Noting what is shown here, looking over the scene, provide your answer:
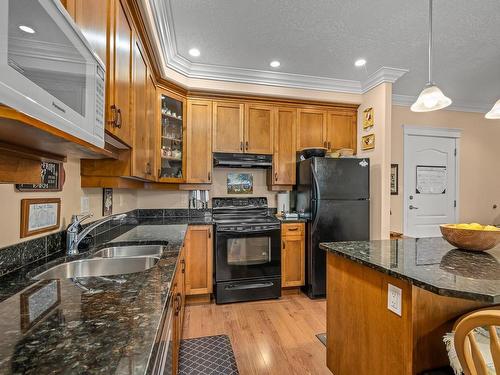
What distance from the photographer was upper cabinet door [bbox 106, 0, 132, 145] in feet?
4.31

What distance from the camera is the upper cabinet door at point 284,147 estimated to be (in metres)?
3.33

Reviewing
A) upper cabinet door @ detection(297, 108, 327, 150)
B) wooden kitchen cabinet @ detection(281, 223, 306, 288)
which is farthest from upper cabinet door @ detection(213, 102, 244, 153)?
wooden kitchen cabinet @ detection(281, 223, 306, 288)

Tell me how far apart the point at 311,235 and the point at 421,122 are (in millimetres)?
2620

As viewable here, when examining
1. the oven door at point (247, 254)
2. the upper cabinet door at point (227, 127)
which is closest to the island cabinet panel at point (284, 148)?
the upper cabinet door at point (227, 127)

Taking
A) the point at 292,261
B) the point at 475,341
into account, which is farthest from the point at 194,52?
the point at 475,341

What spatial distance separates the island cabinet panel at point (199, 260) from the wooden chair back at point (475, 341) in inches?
92.4

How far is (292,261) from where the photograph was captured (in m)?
3.09

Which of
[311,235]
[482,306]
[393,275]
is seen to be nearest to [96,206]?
[393,275]

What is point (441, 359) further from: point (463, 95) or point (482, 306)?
point (463, 95)

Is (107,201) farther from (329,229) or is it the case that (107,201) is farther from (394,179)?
(394,179)

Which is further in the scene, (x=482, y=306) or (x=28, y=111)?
(x=482, y=306)

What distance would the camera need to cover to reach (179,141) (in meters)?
3.09

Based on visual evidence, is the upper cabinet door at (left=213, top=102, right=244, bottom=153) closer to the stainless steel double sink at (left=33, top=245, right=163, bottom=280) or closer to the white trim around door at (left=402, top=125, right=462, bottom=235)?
the stainless steel double sink at (left=33, top=245, right=163, bottom=280)

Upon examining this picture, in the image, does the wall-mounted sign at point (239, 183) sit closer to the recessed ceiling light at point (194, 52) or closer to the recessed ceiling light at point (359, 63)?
the recessed ceiling light at point (194, 52)
